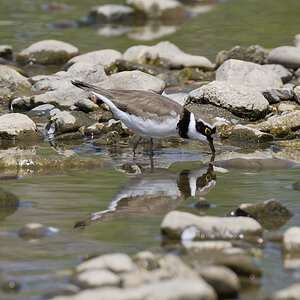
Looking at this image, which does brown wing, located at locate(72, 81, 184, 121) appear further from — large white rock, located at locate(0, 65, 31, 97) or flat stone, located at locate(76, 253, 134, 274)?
large white rock, located at locate(0, 65, 31, 97)

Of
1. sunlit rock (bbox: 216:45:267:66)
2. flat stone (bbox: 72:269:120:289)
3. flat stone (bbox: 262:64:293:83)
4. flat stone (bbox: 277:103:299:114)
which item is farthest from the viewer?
sunlit rock (bbox: 216:45:267:66)

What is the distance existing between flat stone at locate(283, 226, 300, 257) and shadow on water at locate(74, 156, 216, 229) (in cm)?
190

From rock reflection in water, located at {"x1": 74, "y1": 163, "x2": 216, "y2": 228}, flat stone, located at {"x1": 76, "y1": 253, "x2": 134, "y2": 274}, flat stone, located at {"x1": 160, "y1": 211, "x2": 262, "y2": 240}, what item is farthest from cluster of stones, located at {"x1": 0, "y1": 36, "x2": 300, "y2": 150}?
flat stone, located at {"x1": 76, "y1": 253, "x2": 134, "y2": 274}

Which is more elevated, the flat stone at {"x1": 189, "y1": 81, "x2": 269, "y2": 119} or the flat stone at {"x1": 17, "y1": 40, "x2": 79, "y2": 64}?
the flat stone at {"x1": 189, "y1": 81, "x2": 269, "y2": 119}

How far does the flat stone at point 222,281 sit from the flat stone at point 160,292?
0.27 m

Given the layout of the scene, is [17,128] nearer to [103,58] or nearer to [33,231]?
[33,231]

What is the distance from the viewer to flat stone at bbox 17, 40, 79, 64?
20.4 m

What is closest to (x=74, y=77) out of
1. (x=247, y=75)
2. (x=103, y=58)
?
(x=103, y=58)

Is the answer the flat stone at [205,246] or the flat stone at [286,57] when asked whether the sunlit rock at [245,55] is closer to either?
the flat stone at [286,57]

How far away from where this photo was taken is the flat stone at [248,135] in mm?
12332

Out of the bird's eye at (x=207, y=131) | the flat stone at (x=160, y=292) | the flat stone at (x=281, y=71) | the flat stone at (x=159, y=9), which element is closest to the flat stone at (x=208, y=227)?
the flat stone at (x=160, y=292)

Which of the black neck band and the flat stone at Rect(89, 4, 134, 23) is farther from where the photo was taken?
the flat stone at Rect(89, 4, 134, 23)

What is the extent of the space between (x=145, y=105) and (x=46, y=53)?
409 inches

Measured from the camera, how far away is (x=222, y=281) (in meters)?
5.31
